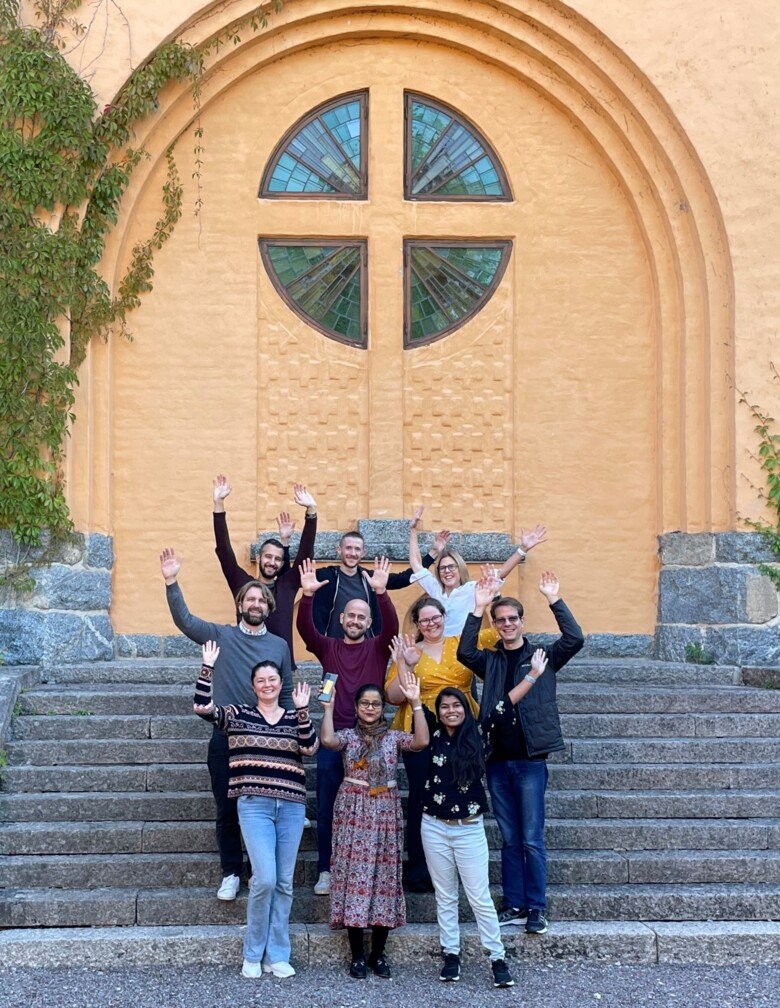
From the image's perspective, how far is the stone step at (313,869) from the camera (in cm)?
714

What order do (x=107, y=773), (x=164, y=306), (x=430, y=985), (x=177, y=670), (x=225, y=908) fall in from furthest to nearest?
(x=164, y=306), (x=177, y=670), (x=107, y=773), (x=225, y=908), (x=430, y=985)

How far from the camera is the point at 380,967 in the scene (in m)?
6.46

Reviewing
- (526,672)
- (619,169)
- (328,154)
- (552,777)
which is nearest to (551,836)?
(552,777)

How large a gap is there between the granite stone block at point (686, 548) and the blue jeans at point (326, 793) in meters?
4.42

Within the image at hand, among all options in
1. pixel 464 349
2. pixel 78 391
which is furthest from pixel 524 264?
pixel 78 391

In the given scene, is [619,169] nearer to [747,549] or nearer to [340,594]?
[747,549]

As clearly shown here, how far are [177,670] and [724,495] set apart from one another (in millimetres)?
4529

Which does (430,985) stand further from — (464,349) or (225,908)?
(464,349)

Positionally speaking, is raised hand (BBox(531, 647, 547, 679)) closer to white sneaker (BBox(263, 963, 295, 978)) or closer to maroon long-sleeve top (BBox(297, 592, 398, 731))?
maroon long-sleeve top (BBox(297, 592, 398, 731))

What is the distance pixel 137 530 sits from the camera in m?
10.5

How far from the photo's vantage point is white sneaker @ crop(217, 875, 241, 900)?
689 centimetres

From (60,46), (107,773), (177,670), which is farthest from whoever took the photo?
(60,46)

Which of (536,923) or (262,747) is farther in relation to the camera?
(536,923)

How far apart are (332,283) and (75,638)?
11.9 ft
